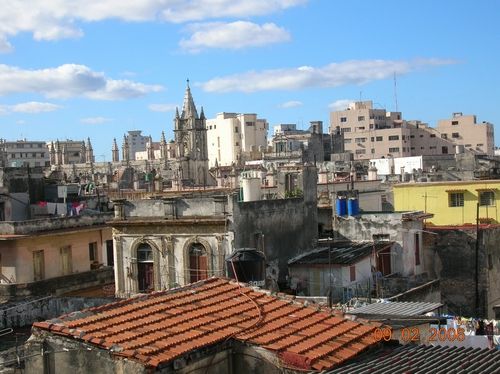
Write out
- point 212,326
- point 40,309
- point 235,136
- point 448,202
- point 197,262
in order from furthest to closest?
point 235,136 < point 448,202 < point 197,262 < point 40,309 < point 212,326

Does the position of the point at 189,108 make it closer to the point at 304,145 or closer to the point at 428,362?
the point at 304,145

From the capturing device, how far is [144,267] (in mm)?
27656

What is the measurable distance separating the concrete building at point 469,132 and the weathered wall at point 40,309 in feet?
334

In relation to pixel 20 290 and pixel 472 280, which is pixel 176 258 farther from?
pixel 472 280

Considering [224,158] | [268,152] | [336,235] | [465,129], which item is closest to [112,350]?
[336,235]

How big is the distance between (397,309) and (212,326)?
25.7 feet

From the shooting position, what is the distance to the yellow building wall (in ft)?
130

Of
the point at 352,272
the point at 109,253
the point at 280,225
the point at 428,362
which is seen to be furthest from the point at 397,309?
the point at 109,253

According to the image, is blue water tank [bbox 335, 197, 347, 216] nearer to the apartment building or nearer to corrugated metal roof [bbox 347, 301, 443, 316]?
corrugated metal roof [bbox 347, 301, 443, 316]

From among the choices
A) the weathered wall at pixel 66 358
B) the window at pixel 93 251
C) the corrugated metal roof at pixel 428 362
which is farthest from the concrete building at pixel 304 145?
the weathered wall at pixel 66 358

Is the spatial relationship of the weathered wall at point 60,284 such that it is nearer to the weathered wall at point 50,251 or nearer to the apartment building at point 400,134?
the weathered wall at point 50,251

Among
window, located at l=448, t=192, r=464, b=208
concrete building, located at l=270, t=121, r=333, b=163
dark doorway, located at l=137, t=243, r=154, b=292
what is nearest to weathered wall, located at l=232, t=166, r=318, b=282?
dark doorway, located at l=137, t=243, r=154, b=292

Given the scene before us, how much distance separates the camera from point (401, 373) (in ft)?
38.5

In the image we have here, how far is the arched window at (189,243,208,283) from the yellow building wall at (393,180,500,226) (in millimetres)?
17795
